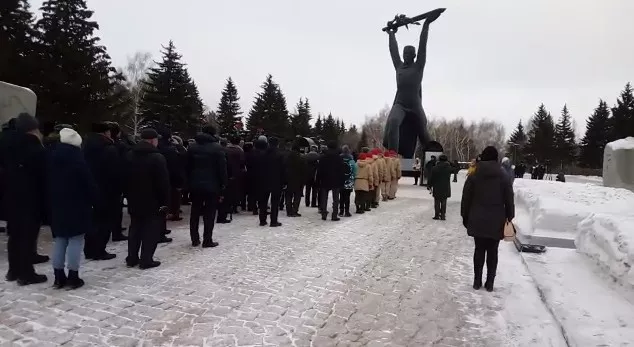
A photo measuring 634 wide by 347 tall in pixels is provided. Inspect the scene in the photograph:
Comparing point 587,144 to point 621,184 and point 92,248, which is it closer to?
point 621,184

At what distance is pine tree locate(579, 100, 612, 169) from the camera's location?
60.8 metres

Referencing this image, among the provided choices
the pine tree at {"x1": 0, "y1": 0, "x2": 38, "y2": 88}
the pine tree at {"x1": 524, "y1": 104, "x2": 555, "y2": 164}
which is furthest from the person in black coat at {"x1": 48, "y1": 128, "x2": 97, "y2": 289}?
the pine tree at {"x1": 524, "y1": 104, "x2": 555, "y2": 164}

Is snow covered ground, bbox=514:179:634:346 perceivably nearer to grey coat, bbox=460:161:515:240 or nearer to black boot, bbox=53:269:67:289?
grey coat, bbox=460:161:515:240

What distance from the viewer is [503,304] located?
5.77 m

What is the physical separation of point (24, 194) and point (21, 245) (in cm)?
61

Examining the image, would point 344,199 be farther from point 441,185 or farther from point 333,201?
point 441,185

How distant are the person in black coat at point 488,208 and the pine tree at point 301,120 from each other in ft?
155

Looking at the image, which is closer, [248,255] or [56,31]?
[248,255]

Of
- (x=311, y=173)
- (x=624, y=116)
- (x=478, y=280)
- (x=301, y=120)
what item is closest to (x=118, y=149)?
(x=478, y=280)

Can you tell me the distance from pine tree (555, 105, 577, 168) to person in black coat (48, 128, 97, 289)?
231 feet

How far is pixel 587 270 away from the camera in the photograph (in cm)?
675

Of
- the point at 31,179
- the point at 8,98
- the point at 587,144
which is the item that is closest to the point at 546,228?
the point at 31,179

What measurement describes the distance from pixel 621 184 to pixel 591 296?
1245 centimetres

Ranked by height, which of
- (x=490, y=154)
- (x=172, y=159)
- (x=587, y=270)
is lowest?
(x=587, y=270)
